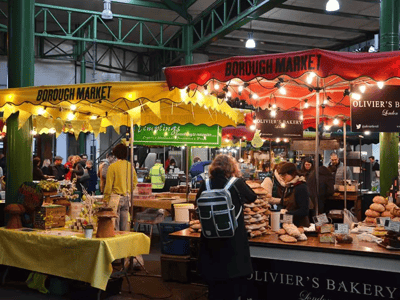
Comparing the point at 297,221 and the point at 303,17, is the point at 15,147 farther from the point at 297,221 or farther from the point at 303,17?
the point at 303,17

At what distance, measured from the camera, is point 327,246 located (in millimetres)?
4855

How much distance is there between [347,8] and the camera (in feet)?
45.3

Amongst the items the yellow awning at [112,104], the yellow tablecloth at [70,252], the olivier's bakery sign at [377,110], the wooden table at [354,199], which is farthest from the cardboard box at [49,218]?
the wooden table at [354,199]

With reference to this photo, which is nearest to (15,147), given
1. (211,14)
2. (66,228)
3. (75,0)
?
(66,228)

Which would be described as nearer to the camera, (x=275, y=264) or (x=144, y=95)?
(x=275, y=264)

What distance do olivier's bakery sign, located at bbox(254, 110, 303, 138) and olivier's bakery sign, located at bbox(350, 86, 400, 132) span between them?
2162 mm

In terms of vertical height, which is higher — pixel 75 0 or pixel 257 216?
pixel 75 0

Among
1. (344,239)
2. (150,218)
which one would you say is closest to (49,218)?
(150,218)

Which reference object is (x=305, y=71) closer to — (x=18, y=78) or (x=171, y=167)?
(x=18, y=78)

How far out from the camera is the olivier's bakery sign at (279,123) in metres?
8.30

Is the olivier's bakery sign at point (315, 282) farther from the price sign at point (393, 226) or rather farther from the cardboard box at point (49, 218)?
the cardboard box at point (49, 218)

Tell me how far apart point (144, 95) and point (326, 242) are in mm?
2985

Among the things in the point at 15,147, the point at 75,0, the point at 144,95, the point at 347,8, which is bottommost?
the point at 15,147

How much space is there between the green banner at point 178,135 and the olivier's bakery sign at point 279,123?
1.71 m
